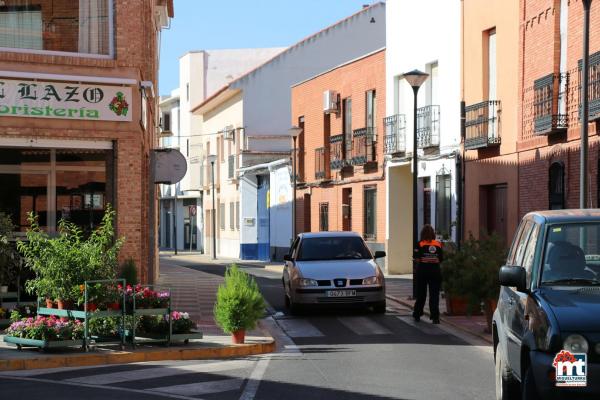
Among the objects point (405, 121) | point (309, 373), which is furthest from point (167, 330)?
point (405, 121)

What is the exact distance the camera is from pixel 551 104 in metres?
A: 23.1

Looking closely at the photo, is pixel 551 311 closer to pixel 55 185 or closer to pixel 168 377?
pixel 168 377

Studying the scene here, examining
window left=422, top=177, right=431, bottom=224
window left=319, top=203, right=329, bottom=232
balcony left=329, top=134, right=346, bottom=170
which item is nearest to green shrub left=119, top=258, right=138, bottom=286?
window left=422, top=177, right=431, bottom=224

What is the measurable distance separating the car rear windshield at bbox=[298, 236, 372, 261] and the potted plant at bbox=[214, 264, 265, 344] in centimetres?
596

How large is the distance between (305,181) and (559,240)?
120 feet

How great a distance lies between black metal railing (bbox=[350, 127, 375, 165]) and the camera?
36.8 metres

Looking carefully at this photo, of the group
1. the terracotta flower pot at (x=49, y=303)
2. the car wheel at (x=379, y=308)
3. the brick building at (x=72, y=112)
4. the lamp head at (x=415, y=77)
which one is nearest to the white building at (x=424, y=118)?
the lamp head at (x=415, y=77)

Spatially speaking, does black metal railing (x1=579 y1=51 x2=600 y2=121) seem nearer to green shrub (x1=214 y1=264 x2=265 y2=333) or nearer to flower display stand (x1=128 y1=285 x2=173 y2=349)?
green shrub (x1=214 y1=264 x2=265 y2=333)

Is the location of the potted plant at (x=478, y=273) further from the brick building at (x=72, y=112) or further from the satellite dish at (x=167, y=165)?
the satellite dish at (x=167, y=165)

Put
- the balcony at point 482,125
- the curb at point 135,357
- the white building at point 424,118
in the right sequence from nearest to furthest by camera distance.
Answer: the curb at point 135,357 → the balcony at point 482,125 → the white building at point 424,118

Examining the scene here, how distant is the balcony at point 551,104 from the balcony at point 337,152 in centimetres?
1588

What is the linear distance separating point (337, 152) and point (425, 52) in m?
8.66

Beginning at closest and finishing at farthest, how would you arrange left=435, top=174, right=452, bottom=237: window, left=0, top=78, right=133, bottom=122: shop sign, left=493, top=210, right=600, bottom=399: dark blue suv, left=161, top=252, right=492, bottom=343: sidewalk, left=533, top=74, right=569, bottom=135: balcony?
left=493, top=210, right=600, bottom=399: dark blue suv → left=161, top=252, right=492, bottom=343: sidewalk → left=0, top=78, right=133, bottom=122: shop sign → left=533, top=74, right=569, bottom=135: balcony → left=435, top=174, right=452, bottom=237: window

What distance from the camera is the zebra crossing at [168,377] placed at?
1177 centimetres
